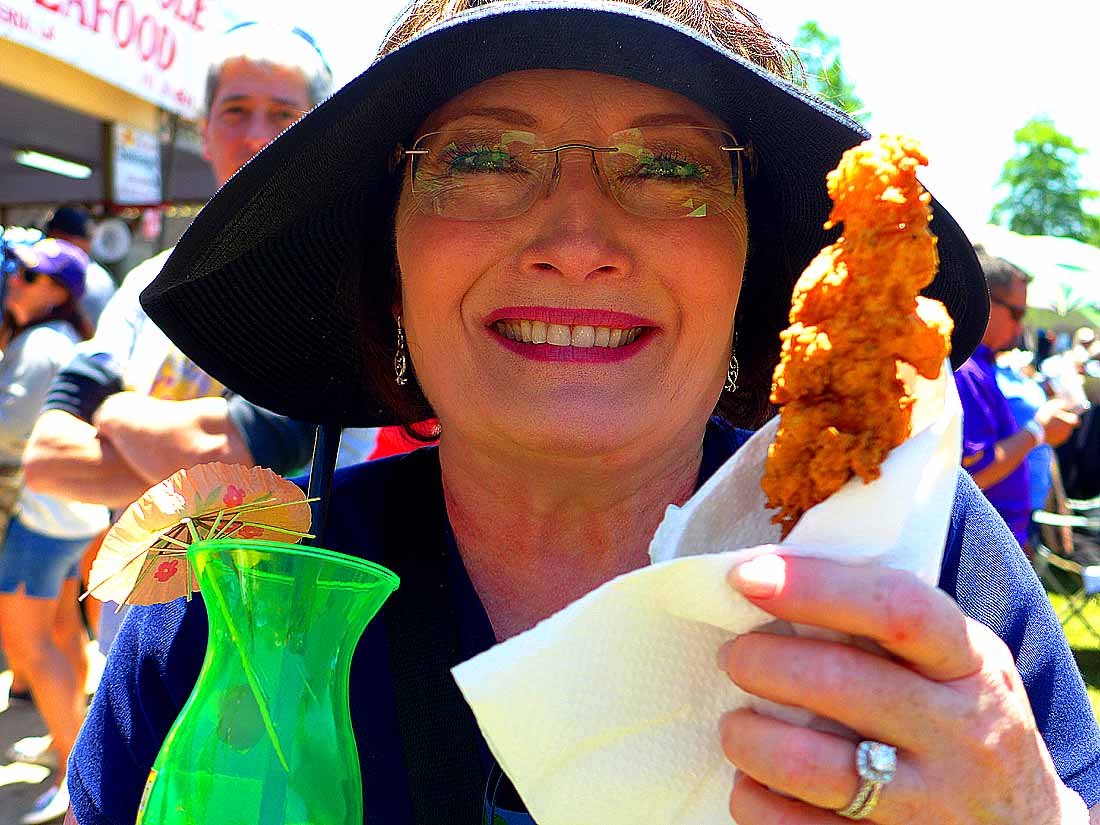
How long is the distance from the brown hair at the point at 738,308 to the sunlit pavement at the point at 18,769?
143 inches

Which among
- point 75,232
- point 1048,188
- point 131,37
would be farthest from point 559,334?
point 1048,188

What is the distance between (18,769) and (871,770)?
202 inches

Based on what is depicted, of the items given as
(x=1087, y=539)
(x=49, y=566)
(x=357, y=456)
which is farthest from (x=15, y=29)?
(x=1087, y=539)

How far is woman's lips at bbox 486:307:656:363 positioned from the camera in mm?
1430

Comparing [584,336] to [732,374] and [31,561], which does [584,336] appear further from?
[31,561]

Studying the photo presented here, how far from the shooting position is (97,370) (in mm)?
2824

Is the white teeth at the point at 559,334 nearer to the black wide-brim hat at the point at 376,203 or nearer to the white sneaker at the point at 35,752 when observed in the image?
the black wide-brim hat at the point at 376,203

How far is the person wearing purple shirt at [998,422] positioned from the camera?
4.91 metres

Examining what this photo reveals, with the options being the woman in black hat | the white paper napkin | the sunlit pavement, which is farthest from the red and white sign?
the white paper napkin

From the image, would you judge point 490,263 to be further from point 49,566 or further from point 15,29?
point 15,29

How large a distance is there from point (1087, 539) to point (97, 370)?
8.54 meters

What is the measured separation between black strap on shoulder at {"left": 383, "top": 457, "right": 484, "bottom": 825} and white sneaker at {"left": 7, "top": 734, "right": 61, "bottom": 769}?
4047 mm

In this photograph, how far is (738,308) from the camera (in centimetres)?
188

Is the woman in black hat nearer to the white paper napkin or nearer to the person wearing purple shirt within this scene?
the white paper napkin
